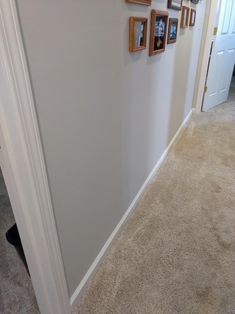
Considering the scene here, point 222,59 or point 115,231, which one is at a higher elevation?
point 222,59

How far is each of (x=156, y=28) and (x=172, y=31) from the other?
460mm

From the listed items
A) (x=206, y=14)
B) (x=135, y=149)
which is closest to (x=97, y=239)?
(x=135, y=149)

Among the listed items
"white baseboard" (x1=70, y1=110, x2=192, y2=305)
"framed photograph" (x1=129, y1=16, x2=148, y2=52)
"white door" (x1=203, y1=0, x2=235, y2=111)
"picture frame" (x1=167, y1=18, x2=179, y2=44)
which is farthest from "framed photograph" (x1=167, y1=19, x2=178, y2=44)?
"white door" (x1=203, y1=0, x2=235, y2=111)

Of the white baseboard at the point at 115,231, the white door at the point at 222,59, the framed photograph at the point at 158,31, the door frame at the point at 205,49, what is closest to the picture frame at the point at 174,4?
the framed photograph at the point at 158,31

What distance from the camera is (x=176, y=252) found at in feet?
4.82

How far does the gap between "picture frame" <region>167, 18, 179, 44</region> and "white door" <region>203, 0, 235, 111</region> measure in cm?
173

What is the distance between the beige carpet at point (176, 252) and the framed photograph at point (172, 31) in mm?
1149

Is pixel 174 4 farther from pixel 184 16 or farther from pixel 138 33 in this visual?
pixel 138 33

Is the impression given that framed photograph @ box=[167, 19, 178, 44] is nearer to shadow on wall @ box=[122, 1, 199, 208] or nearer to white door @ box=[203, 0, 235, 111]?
shadow on wall @ box=[122, 1, 199, 208]

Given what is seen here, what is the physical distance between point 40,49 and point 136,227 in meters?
1.32

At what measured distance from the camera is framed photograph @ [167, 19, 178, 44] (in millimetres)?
1804

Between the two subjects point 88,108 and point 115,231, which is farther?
point 115,231

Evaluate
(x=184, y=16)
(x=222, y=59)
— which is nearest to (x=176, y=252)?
(x=184, y=16)

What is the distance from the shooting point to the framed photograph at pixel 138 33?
1194 mm
